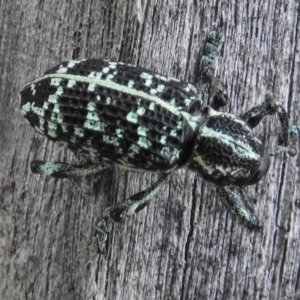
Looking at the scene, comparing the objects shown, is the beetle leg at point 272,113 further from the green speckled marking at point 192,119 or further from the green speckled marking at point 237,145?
the green speckled marking at point 192,119

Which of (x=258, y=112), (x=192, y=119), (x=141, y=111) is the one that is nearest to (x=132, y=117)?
(x=141, y=111)

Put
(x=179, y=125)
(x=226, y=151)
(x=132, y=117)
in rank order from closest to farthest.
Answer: (x=132, y=117) < (x=179, y=125) < (x=226, y=151)

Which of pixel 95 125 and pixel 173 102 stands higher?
pixel 173 102

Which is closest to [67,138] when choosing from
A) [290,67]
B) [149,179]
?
[149,179]

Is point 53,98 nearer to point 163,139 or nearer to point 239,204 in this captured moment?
point 163,139

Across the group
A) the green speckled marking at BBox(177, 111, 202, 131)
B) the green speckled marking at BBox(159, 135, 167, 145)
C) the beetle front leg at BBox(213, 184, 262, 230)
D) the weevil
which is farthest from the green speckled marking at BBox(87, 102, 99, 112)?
the beetle front leg at BBox(213, 184, 262, 230)

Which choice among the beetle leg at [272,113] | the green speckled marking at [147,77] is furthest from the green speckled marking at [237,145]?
the green speckled marking at [147,77]
